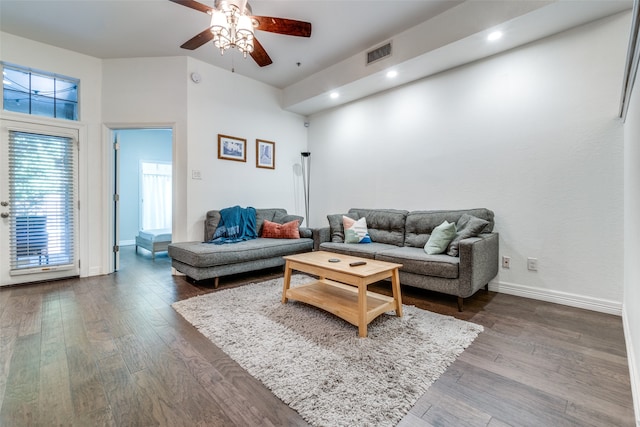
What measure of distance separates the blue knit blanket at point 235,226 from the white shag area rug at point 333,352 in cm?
118

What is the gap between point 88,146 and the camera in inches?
149

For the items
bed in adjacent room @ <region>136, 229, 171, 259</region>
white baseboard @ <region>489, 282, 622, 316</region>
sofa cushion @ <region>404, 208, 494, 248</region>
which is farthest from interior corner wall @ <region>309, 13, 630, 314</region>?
bed in adjacent room @ <region>136, 229, 171, 259</region>

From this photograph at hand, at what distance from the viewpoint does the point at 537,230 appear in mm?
2883

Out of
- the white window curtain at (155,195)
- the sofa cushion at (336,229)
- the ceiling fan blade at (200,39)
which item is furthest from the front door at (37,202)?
the sofa cushion at (336,229)

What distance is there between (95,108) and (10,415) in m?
3.79

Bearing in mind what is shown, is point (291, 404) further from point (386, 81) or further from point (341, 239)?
point (386, 81)

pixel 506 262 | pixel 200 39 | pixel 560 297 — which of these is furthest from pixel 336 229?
pixel 200 39

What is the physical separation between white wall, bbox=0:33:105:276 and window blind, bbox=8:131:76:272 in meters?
0.11

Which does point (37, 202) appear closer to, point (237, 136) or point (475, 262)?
point (237, 136)

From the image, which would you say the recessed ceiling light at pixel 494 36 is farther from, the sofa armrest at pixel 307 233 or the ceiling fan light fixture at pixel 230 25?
the sofa armrest at pixel 307 233

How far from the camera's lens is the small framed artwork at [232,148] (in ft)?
14.0

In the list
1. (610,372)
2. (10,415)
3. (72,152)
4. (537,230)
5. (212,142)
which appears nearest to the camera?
(10,415)

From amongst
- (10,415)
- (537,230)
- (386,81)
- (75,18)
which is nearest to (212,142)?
(75,18)

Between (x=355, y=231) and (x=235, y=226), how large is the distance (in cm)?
169
